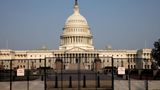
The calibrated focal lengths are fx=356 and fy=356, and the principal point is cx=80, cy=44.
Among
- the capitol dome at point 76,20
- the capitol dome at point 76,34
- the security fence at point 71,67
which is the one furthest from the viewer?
the capitol dome at point 76,20

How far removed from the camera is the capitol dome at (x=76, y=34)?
16264 cm

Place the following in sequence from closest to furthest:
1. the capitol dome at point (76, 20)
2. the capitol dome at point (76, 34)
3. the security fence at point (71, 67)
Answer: the security fence at point (71, 67) → the capitol dome at point (76, 34) → the capitol dome at point (76, 20)

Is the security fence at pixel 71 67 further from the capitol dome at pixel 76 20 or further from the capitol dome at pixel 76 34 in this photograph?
the capitol dome at pixel 76 20

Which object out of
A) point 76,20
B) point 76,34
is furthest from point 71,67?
point 76,20

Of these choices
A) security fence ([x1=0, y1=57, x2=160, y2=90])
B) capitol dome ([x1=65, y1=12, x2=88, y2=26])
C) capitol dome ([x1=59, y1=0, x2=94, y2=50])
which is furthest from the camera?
capitol dome ([x1=65, y1=12, x2=88, y2=26])

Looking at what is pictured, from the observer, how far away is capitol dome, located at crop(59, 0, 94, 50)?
534 feet

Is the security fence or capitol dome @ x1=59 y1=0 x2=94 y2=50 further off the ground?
capitol dome @ x1=59 y1=0 x2=94 y2=50

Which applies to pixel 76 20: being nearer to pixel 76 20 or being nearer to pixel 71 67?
pixel 76 20

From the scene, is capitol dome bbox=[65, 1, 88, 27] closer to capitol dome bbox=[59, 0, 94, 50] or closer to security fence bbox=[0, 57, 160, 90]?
capitol dome bbox=[59, 0, 94, 50]

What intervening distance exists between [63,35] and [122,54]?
2869 centimetres

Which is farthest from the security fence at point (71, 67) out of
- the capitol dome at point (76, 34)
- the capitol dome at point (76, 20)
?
the capitol dome at point (76, 20)

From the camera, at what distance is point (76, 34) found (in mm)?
162750

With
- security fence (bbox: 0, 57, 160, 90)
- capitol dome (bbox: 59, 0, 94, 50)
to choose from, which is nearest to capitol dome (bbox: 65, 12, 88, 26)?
capitol dome (bbox: 59, 0, 94, 50)

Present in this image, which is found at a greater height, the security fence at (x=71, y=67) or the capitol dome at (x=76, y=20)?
the capitol dome at (x=76, y=20)
